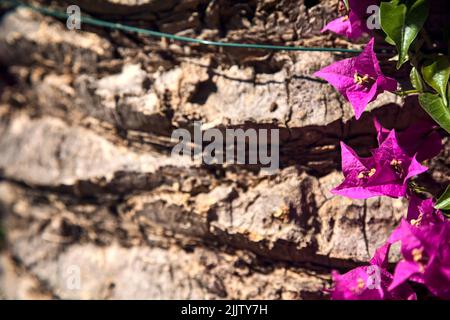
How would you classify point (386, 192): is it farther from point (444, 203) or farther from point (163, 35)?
point (163, 35)

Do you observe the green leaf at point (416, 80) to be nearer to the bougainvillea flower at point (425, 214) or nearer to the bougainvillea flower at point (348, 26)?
the bougainvillea flower at point (348, 26)

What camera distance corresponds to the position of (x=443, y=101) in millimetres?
1145

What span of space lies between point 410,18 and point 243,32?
48 centimetres

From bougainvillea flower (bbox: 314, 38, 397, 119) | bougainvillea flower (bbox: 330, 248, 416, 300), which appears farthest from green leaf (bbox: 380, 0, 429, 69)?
bougainvillea flower (bbox: 330, 248, 416, 300)

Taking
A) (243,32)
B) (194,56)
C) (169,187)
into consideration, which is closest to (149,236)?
(169,187)

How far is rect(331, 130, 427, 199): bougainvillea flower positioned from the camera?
1.11 metres

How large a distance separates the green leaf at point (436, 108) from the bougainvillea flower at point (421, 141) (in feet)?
0.39

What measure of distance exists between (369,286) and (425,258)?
0.14 m

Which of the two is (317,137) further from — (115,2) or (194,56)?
(115,2)

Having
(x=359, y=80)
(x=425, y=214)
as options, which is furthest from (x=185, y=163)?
(x=425, y=214)

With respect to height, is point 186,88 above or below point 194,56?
below
